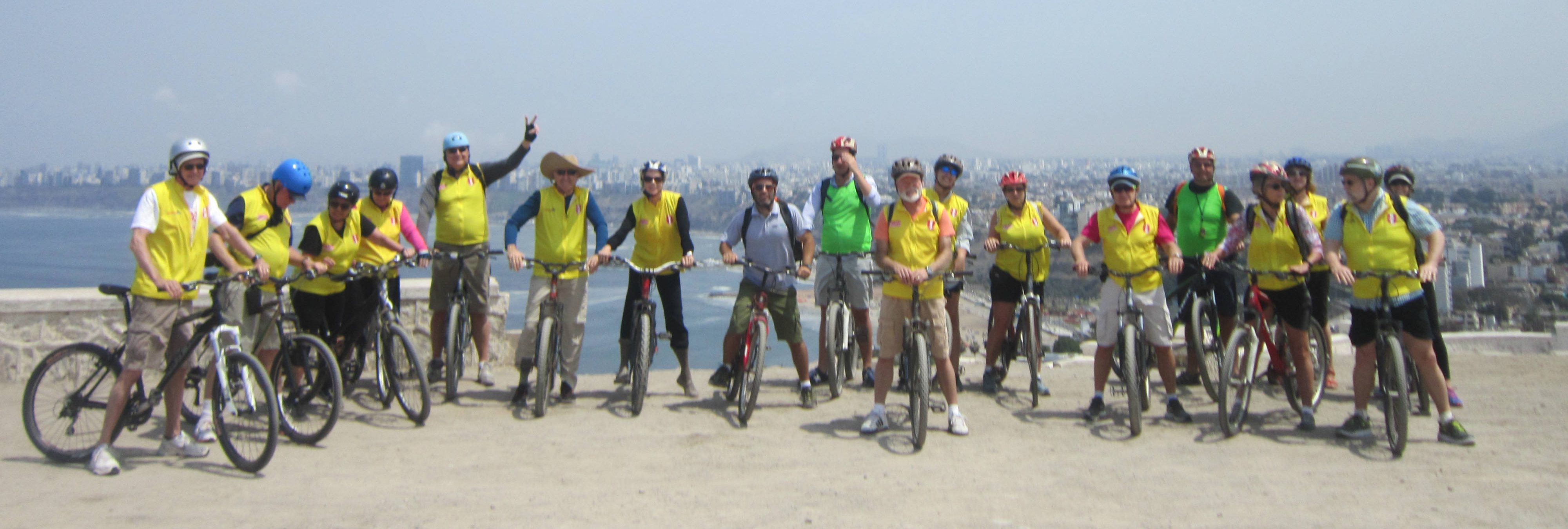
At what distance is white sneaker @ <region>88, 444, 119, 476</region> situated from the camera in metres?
4.79

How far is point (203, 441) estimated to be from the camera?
5.36m

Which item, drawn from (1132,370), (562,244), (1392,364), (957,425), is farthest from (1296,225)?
(562,244)

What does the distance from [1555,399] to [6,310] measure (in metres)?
11.6

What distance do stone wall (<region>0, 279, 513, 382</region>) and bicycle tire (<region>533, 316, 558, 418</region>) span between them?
11.1 ft

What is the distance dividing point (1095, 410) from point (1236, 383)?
88 centimetres

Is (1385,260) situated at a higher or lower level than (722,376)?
higher

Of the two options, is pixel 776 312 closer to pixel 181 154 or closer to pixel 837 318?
pixel 837 318

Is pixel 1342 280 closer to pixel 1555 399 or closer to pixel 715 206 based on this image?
pixel 1555 399

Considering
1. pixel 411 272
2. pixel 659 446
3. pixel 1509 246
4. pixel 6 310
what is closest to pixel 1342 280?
pixel 659 446

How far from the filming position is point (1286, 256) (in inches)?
245

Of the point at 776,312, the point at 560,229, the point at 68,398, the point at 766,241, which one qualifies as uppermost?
the point at 560,229

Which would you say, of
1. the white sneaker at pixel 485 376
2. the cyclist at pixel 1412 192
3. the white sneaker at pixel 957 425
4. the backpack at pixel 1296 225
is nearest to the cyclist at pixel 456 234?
the white sneaker at pixel 485 376

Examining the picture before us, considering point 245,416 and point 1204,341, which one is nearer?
point 245,416

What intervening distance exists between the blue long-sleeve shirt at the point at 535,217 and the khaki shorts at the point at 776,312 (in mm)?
1035
